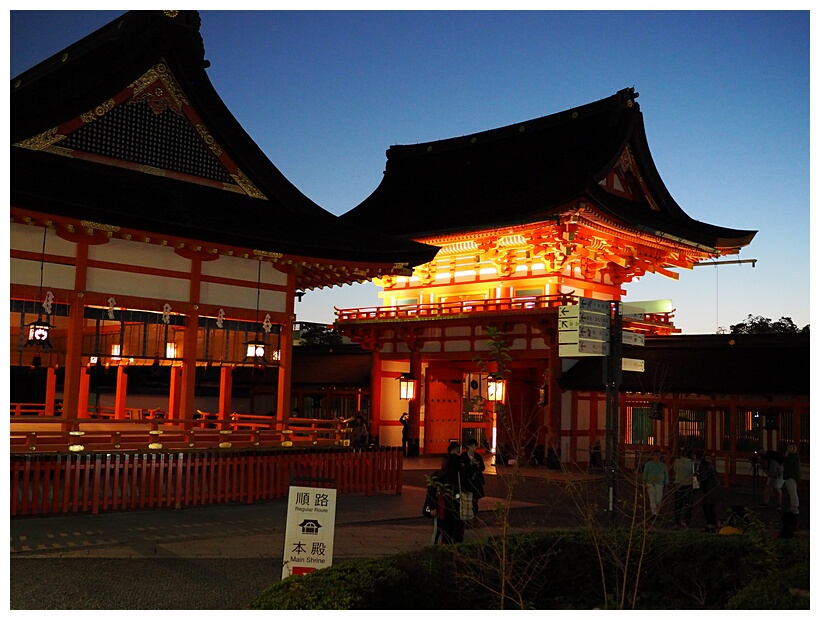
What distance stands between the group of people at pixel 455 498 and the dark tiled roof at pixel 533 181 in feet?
54.7

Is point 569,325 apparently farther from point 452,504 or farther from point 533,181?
point 533,181

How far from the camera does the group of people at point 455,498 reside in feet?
36.2

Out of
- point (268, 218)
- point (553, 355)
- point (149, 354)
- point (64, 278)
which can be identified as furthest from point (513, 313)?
point (64, 278)

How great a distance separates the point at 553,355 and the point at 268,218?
12.2m

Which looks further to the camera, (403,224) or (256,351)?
Result: (403,224)

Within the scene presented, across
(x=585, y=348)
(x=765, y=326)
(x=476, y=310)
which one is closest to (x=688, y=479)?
(x=585, y=348)

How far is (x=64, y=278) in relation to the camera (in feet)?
51.7

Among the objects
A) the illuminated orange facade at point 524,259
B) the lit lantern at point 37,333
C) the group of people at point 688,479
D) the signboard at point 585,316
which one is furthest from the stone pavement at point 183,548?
the illuminated orange facade at point 524,259

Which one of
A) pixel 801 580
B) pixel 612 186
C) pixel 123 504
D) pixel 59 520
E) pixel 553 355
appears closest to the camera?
pixel 801 580

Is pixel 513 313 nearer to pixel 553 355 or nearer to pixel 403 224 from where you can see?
pixel 553 355

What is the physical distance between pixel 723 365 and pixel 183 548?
16599mm

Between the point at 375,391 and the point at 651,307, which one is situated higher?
the point at 651,307

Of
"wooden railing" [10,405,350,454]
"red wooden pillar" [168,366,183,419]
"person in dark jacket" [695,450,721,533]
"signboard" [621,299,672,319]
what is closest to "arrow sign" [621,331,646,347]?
"person in dark jacket" [695,450,721,533]

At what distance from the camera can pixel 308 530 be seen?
345 inches
